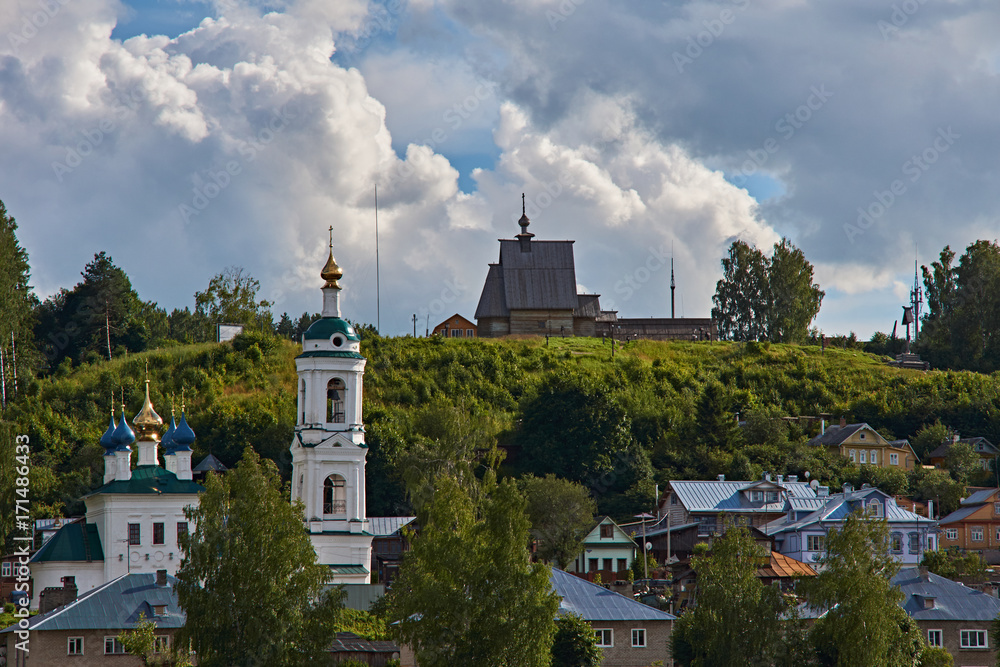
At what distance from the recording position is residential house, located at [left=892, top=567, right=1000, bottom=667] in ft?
143

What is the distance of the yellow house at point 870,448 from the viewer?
73.6 metres

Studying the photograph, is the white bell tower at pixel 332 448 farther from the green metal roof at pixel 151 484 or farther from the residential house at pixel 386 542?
the residential house at pixel 386 542

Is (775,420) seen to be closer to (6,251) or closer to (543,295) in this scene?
(543,295)

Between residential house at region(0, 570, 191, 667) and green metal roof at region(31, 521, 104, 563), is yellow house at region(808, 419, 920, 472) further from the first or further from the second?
residential house at region(0, 570, 191, 667)

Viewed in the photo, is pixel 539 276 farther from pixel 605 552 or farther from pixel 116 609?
pixel 116 609

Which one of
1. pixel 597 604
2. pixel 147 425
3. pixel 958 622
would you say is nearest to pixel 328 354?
pixel 147 425

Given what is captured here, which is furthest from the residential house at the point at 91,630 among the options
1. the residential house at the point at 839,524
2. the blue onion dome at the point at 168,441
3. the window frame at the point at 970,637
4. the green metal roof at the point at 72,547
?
the residential house at the point at 839,524

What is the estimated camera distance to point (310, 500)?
46312 millimetres

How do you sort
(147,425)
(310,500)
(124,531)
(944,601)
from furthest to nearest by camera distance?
(147,425)
(124,531)
(310,500)
(944,601)

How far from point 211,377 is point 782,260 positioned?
137 ft

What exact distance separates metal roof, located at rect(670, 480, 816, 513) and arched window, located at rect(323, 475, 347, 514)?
2033 cm

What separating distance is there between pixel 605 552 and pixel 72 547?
21.7 metres

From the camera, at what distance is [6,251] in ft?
203

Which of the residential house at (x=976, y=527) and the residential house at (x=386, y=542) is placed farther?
the residential house at (x=976, y=527)
